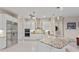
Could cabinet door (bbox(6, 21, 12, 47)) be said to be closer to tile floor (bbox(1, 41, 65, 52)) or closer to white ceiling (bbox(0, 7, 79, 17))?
tile floor (bbox(1, 41, 65, 52))

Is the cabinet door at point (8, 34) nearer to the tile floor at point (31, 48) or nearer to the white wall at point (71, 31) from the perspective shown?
the tile floor at point (31, 48)

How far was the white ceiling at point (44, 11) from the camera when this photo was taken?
293cm

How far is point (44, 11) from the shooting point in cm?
299

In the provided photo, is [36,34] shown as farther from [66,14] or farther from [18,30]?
[66,14]

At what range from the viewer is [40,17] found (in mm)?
3049

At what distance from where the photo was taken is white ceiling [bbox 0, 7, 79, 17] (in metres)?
2.93

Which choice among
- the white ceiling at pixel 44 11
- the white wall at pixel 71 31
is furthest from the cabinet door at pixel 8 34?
the white wall at pixel 71 31

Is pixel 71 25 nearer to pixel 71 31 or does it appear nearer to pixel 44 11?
pixel 71 31

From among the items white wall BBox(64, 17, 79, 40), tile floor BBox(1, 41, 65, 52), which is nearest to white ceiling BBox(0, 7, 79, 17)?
white wall BBox(64, 17, 79, 40)

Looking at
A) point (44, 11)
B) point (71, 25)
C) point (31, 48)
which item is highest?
point (44, 11)

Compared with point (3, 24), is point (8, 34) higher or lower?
lower

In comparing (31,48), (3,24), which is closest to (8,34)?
(3,24)
